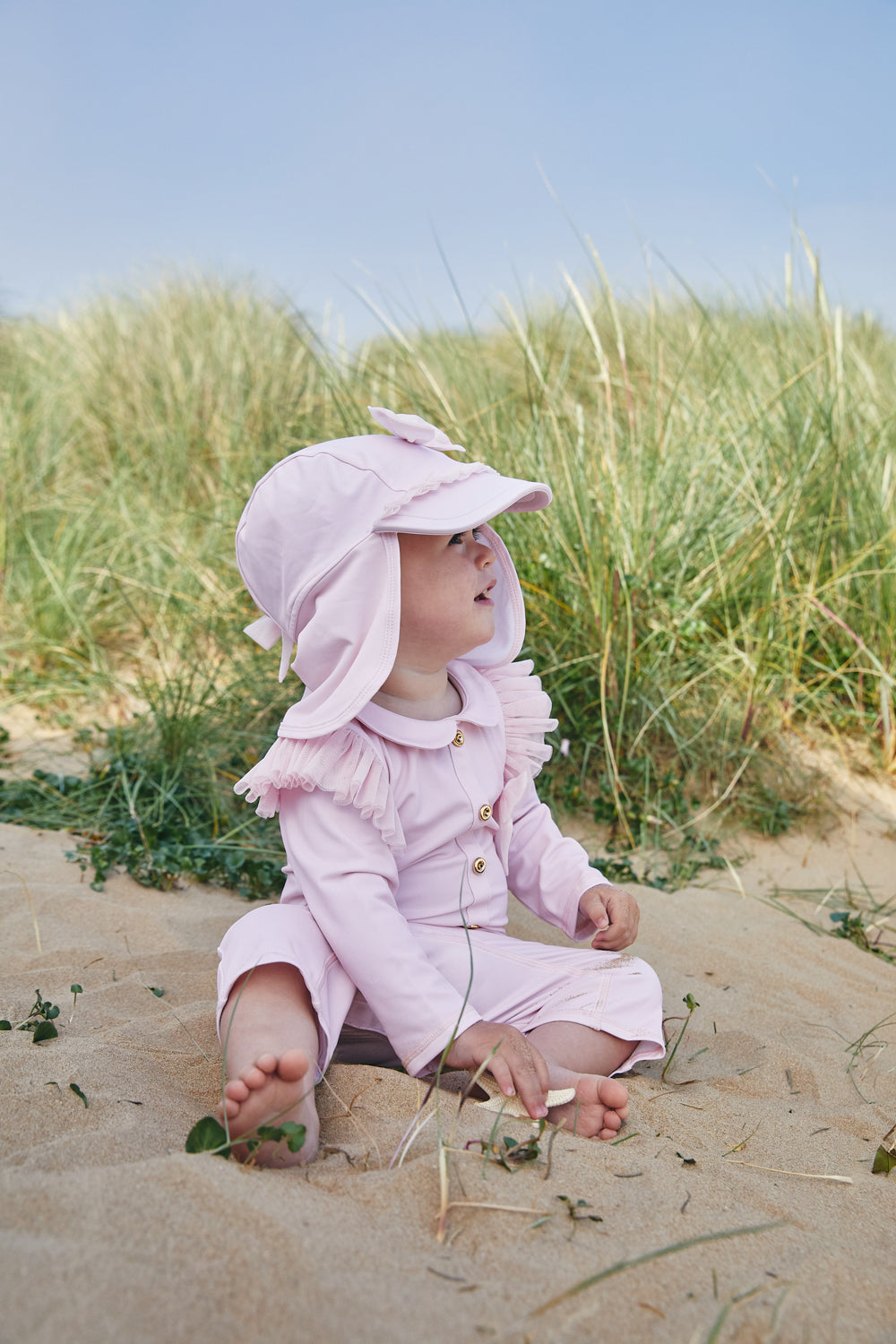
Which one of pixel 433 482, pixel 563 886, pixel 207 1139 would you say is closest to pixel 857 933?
pixel 563 886

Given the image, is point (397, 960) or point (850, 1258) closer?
point (850, 1258)

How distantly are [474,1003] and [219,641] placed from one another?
263 cm

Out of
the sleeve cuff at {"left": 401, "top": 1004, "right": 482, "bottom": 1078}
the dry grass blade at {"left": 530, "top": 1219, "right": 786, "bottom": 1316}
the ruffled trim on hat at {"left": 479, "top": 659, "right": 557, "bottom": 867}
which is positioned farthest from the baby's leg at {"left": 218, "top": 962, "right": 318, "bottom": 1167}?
the ruffled trim on hat at {"left": 479, "top": 659, "right": 557, "bottom": 867}

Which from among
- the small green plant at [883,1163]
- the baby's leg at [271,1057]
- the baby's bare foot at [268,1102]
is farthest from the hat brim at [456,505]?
Answer: the small green plant at [883,1163]

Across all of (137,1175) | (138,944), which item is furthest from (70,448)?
(137,1175)

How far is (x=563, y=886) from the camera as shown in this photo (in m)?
2.37

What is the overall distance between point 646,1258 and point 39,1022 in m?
1.33

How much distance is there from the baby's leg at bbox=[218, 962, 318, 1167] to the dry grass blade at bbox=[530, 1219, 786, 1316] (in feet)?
1.77

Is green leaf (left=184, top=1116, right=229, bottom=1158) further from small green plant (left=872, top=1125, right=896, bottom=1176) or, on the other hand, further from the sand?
small green plant (left=872, top=1125, right=896, bottom=1176)

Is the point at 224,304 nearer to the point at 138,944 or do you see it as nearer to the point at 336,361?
the point at 336,361

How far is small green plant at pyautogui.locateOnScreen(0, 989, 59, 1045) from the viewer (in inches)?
78.5

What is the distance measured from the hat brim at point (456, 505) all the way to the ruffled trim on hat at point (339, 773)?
1.40ft

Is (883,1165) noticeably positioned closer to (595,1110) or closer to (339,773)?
(595,1110)

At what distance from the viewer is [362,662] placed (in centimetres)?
197
